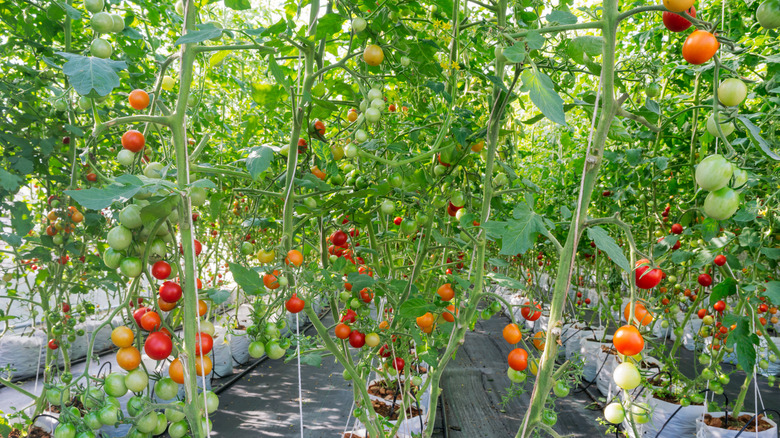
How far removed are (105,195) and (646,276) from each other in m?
0.89

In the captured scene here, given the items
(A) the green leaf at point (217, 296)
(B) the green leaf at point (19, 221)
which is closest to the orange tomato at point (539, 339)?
(A) the green leaf at point (217, 296)

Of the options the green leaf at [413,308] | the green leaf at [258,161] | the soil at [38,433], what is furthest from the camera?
the soil at [38,433]

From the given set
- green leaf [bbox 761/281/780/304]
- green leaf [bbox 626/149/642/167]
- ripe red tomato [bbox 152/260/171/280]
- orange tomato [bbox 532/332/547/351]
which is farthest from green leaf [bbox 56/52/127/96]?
green leaf [bbox 626/149/642/167]

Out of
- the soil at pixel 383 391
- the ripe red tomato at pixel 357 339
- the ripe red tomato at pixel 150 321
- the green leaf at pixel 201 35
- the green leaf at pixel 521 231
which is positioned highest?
the green leaf at pixel 201 35

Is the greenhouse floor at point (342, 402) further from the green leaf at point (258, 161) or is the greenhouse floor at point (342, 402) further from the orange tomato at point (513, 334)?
the green leaf at point (258, 161)

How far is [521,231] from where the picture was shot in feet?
2.52

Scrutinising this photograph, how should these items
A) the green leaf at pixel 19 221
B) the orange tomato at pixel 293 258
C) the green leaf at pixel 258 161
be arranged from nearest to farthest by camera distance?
the green leaf at pixel 258 161 < the orange tomato at pixel 293 258 < the green leaf at pixel 19 221

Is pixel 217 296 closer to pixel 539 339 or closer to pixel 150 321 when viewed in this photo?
pixel 150 321

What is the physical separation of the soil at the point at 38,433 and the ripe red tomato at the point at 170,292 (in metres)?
2.16

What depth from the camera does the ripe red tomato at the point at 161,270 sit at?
2.40 feet

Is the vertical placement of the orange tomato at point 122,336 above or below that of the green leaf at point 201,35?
below

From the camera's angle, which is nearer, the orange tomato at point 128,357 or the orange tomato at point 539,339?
the orange tomato at point 128,357

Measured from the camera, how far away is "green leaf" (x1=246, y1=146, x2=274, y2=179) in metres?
0.82

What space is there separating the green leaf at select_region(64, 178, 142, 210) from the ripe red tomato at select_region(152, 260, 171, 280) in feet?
0.50
